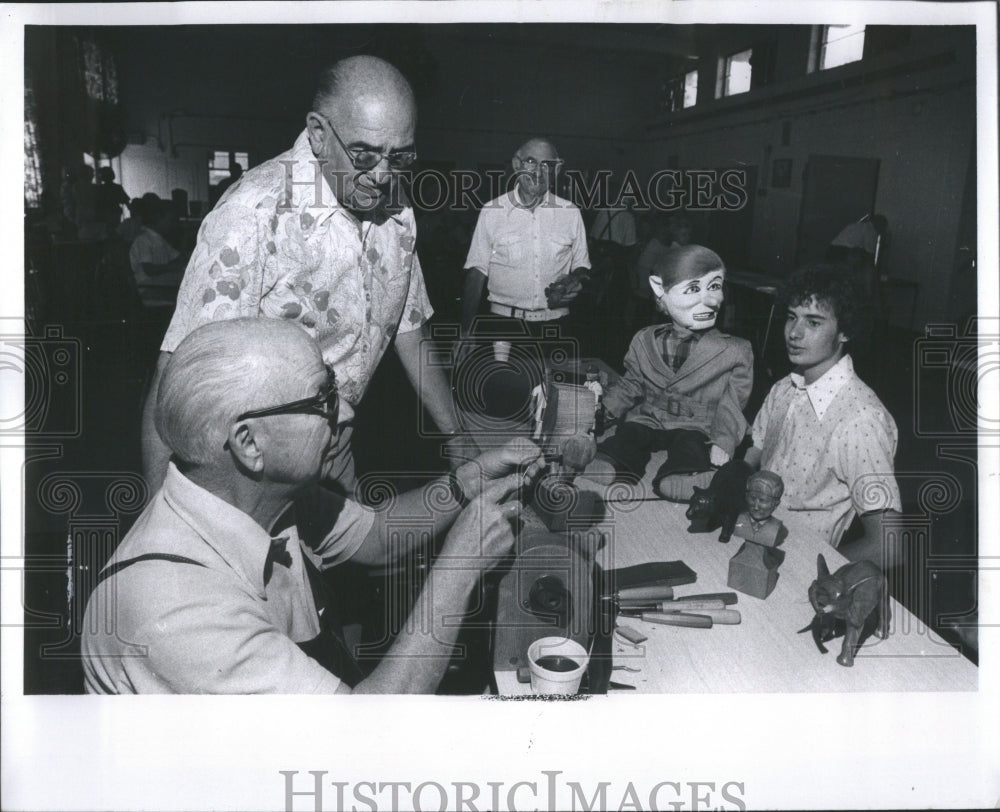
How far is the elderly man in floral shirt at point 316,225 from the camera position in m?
2.17

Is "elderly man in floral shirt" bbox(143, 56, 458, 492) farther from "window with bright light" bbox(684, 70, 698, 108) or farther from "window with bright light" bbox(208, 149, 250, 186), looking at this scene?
"window with bright light" bbox(684, 70, 698, 108)

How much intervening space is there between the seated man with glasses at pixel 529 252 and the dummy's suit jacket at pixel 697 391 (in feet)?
0.91

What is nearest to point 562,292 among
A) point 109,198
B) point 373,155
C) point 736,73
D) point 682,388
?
point 682,388

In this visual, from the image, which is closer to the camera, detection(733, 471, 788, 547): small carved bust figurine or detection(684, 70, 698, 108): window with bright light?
detection(733, 471, 788, 547): small carved bust figurine

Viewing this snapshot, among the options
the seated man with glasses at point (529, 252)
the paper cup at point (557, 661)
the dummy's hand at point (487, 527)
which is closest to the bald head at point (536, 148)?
the seated man with glasses at point (529, 252)

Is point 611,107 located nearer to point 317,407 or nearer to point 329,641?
point 317,407

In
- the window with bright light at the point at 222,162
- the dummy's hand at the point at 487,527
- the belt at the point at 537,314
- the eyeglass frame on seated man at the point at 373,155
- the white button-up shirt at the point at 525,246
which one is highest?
the eyeglass frame on seated man at the point at 373,155

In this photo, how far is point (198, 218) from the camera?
7.22 feet

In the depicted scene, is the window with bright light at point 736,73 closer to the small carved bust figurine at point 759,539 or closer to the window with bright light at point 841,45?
the window with bright light at point 841,45

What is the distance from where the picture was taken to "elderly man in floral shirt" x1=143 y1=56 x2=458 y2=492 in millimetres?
2170

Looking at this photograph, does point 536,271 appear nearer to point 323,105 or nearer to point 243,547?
point 323,105

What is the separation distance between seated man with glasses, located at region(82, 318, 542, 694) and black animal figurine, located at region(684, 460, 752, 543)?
504 mm

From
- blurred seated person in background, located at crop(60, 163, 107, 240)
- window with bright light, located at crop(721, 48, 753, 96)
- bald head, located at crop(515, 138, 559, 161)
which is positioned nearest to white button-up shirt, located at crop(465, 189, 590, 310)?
bald head, located at crop(515, 138, 559, 161)

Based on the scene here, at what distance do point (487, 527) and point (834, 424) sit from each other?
105cm
